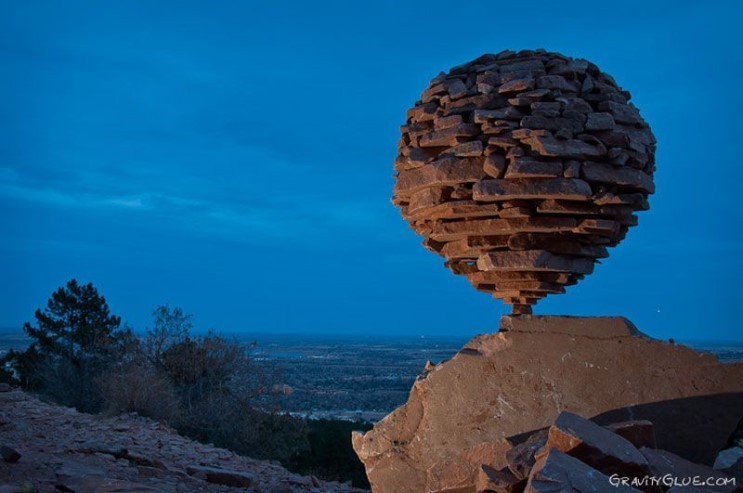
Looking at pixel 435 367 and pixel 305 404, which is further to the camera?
pixel 305 404

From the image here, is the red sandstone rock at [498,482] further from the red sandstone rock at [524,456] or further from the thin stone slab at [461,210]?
the thin stone slab at [461,210]

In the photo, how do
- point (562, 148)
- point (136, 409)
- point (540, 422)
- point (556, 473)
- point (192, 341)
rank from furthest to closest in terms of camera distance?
1. point (192, 341)
2. point (136, 409)
3. point (562, 148)
4. point (540, 422)
5. point (556, 473)

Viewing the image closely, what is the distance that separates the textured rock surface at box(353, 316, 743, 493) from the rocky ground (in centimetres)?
178

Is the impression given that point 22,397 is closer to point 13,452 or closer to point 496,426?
point 13,452

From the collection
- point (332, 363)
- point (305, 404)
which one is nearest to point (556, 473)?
point (305, 404)

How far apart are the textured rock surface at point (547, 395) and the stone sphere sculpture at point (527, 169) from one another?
755 mm

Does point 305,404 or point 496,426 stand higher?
point 496,426

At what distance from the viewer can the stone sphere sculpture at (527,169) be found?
16.9 ft

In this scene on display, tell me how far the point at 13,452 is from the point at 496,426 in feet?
11.6

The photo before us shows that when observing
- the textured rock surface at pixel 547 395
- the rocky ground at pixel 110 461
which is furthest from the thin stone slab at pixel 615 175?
the rocky ground at pixel 110 461

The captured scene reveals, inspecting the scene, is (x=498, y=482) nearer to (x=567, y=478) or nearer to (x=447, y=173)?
(x=567, y=478)

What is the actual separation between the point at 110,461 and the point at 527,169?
14.1 feet

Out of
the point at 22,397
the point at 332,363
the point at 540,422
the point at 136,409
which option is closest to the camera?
the point at 540,422

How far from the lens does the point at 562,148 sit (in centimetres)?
510
